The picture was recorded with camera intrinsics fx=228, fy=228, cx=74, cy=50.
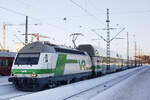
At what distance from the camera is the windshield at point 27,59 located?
16.6 meters

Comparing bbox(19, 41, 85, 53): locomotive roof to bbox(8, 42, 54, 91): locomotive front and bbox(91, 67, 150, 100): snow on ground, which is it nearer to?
bbox(8, 42, 54, 91): locomotive front

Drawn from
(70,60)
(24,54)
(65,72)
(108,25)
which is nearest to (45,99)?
(24,54)

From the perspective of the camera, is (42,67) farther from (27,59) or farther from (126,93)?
(126,93)

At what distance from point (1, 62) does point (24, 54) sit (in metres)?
14.3

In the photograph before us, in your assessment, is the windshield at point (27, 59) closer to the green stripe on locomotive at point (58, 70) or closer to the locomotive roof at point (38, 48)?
the locomotive roof at point (38, 48)

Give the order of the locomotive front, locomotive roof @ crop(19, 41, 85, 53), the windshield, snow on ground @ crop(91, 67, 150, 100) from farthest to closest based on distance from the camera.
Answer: locomotive roof @ crop(19, 41, 85, 53) → the windshield → the locomotive front → snow on ground @ crop(91, 67, 150, 100)

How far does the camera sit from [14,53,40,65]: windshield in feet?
54.6

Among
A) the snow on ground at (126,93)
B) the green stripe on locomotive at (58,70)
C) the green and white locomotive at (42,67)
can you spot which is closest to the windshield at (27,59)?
the green and white locomotive at (42,67)

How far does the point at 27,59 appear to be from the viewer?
55.7 feet

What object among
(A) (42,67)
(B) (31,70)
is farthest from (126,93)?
(B) (31,70)

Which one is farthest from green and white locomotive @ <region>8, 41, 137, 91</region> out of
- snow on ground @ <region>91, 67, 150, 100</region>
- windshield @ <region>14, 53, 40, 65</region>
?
snow on ground @ <region>91, 67, 150, 100</region>

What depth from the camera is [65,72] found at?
1959 cm

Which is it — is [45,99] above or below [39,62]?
below

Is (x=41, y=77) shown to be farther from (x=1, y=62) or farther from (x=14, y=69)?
(x=1, y=62)
